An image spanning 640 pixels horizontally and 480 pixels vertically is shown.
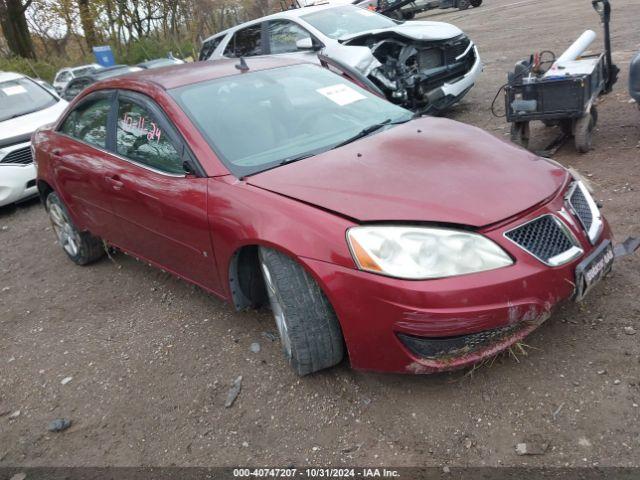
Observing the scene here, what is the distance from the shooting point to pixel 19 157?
22.1 feet

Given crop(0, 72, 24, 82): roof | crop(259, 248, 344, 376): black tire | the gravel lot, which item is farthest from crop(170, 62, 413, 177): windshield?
crop(0, 72, 24, 82): roof

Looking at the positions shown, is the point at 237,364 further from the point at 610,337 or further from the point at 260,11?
the point at 260,11

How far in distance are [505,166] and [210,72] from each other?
1953 mm

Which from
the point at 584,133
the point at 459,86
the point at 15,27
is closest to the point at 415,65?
the point at 459,86

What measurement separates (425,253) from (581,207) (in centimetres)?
97

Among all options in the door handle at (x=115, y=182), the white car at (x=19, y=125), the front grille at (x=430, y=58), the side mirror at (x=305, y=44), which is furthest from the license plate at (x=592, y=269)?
the white car at (x=19, y=125)

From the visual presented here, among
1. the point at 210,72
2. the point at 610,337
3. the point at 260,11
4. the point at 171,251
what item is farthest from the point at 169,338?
the point at 260,11

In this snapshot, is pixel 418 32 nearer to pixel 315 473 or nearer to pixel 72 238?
pixel 72 238

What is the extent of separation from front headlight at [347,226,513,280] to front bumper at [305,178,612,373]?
0.11 feet

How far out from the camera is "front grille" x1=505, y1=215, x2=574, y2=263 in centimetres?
230

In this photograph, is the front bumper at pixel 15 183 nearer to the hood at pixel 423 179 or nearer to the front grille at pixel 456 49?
the hood at pixel 423 179

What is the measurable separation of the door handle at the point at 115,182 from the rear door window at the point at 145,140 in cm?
15

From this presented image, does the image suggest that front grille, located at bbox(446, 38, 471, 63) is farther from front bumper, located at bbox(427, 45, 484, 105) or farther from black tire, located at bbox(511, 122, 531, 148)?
black tire, located at bbox(511, 122, 531, 148)

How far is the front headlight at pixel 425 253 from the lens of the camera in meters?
2.23
